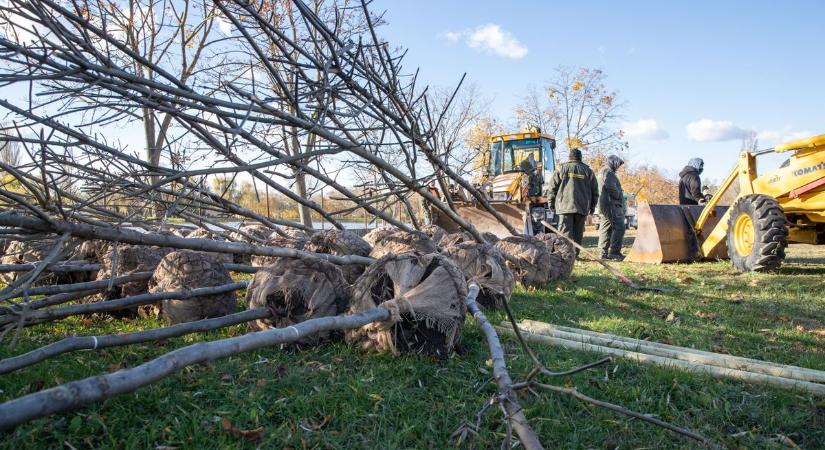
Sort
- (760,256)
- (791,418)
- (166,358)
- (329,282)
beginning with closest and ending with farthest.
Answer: (166,358)
(791,418)
(329,282)
(760,256)

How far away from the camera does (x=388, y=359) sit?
9.45 ft

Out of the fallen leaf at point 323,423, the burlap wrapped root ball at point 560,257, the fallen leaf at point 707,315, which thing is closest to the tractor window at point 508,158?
the burlap wrapped root ball at point 560,257

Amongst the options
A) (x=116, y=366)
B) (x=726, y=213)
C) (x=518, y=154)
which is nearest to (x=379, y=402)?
(x=116, y=366)

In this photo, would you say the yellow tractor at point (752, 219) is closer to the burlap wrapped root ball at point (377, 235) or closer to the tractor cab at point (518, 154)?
the tractor cab at point (518, 154)

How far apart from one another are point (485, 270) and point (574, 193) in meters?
5.66

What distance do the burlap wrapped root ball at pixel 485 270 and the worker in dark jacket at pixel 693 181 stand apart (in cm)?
846

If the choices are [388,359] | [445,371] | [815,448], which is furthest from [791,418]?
[388,359]

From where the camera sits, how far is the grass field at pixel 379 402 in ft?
6.60

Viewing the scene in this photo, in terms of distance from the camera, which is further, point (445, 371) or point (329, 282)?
point (329, 282)

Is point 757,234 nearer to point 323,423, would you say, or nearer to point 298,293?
point 298,293

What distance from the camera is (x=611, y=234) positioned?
9805 millimetres

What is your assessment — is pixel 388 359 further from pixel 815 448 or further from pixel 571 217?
pixel 571 217

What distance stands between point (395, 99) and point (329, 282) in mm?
1422

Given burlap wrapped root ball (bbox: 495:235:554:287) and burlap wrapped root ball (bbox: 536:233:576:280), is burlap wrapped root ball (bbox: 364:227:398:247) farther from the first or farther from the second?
burlap wrapped root ball (bbox: 536:233:576:280)
